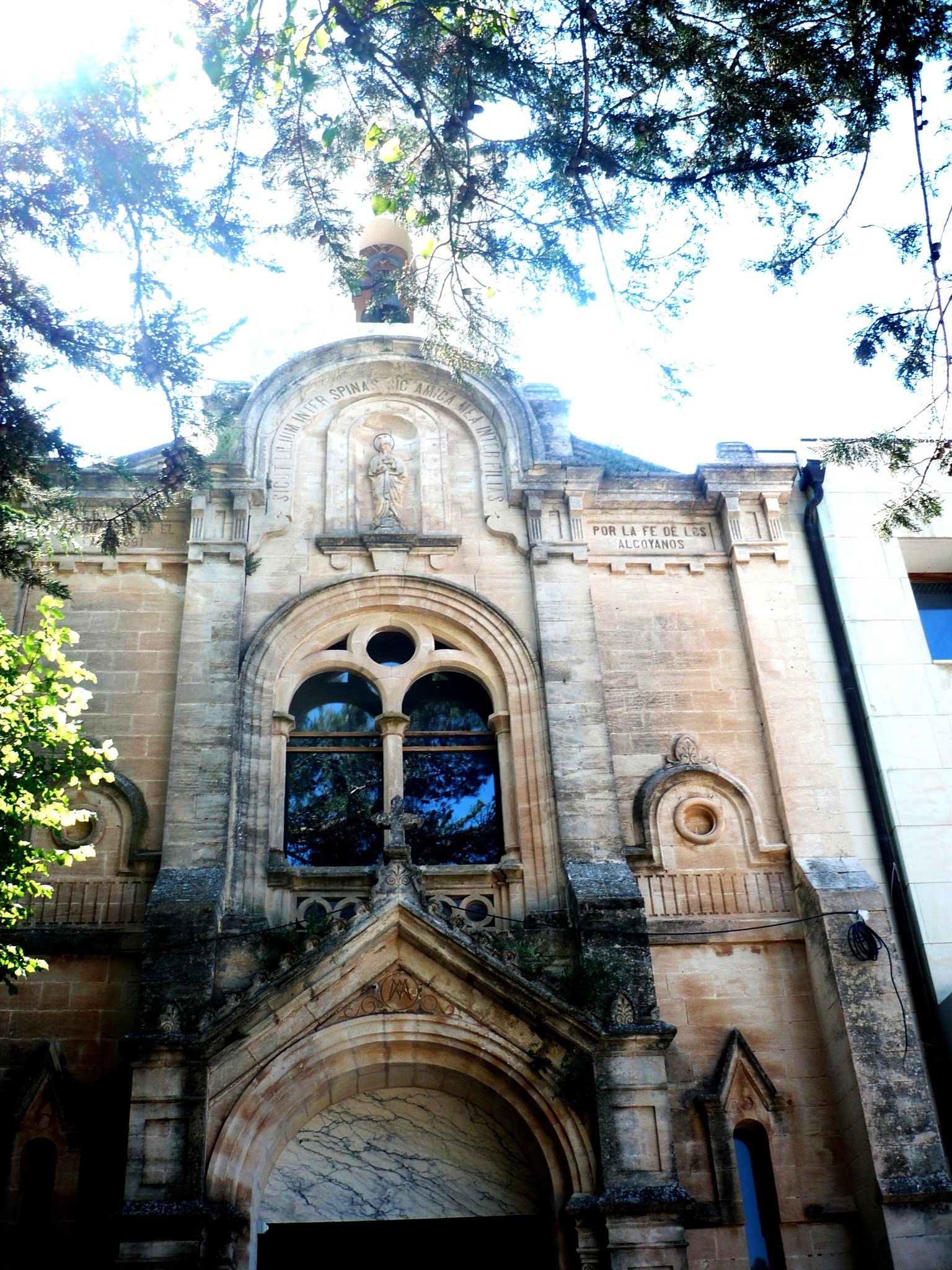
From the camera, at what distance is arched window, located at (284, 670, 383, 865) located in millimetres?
15883

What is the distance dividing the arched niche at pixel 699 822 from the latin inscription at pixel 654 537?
3.16 meters

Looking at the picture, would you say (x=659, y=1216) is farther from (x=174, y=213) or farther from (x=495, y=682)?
(x=174, y=213)

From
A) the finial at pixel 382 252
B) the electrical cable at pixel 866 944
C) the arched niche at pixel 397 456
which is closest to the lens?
the electrical cable at pixel 866 944

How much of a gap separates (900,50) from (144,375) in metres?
6.94

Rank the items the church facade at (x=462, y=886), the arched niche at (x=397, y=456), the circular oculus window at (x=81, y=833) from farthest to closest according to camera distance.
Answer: the arched niche at (x=397, y=456) → the circular oculus window at (x=81, y=833) → the church facade at (x=462, y=886)

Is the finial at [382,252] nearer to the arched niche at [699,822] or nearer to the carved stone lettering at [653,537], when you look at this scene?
the carved stone lettering at [653,537]

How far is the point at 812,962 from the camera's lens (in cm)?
1502

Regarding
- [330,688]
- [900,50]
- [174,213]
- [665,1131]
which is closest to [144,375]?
[174,213]

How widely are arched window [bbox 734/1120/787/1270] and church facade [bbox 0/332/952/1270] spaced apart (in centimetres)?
5

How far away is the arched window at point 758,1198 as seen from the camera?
13.7 m

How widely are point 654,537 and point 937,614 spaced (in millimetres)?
4179

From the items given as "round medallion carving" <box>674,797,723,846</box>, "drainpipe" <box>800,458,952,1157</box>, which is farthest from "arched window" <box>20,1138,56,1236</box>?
"drainpipe" <box>800,458,952,1157</box>

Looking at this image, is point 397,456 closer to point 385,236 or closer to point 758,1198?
point 385,236

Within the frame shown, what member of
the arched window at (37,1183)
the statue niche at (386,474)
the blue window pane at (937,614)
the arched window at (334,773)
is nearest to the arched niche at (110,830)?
the arched window at (334,773)
